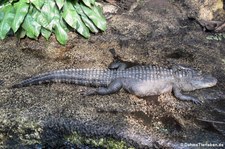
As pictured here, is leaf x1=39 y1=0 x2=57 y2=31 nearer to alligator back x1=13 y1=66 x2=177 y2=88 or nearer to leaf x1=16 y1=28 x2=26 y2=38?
leaf x1=16 y1=28 x2=26 y2=38

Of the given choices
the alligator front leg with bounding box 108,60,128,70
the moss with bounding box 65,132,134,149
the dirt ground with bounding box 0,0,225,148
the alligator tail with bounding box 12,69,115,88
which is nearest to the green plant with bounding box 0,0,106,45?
the dirt ground with bounding box 0,0,225,148

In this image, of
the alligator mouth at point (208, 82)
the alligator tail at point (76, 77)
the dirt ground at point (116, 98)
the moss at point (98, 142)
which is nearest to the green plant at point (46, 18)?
the dirt ground at point (116, 98)

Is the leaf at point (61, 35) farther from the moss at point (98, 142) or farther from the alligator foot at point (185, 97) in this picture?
the alligator foot at point (185, 97)

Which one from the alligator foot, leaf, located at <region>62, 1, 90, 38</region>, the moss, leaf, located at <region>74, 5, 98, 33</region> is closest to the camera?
the moss

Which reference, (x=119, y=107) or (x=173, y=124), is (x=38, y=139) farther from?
(x=173, y=124)

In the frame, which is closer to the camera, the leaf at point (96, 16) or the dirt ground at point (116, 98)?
the dirt ground at point (116, 98)

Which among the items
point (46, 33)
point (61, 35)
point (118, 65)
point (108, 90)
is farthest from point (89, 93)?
point (46, 33)
